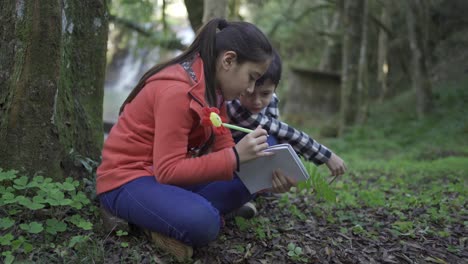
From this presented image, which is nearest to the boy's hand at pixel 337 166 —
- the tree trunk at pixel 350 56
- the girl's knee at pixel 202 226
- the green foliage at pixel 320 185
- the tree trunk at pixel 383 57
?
the green foliage at pixel 320 185

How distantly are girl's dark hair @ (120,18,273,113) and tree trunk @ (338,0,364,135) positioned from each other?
8.81 metres

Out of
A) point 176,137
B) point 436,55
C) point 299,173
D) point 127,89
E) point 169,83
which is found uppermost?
point 436,55

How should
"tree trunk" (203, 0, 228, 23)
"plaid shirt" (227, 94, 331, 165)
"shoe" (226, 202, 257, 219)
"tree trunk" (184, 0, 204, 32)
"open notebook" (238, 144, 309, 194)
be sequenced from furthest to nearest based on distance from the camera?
"tree trunk" (184, 0, 204, 32)
"tree trunk" (203, 0, 228, 23)
"plaid shirt" (227, 94, 331, 165)
"shoe" (226, 202, 257, 219)
"open notebook" (238, 144, 309, 194)

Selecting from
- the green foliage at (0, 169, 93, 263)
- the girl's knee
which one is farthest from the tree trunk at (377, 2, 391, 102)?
the green foliage at (0, 169, 93, 263)

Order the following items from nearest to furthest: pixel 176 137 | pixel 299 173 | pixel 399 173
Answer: pixel 176 137
pixel 299 173
pixel 399 173

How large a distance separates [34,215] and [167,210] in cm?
77

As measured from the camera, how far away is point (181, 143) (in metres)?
2.29

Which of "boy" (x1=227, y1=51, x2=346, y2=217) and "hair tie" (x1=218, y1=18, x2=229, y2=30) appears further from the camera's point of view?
"boy" (x1=227, y1=51, x2=346, y2=217)

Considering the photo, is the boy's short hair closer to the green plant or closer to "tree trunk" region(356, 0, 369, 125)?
the green plant

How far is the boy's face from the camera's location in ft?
10.3

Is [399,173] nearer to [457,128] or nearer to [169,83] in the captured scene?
[169,83]

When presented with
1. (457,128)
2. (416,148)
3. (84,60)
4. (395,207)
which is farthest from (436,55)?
(84,60)

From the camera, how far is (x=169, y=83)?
2.36 meters

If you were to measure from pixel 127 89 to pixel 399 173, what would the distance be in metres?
15.3
